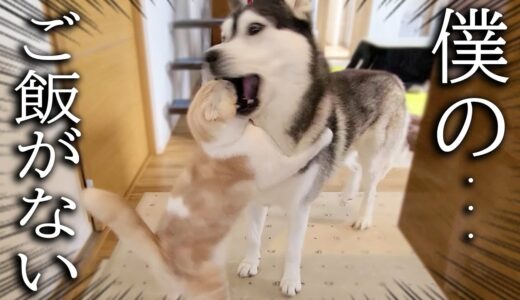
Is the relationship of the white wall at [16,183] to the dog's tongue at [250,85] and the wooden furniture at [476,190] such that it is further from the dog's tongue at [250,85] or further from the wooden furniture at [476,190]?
the wooden furniture at [476,190]

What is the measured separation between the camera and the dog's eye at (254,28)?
1.84 ft

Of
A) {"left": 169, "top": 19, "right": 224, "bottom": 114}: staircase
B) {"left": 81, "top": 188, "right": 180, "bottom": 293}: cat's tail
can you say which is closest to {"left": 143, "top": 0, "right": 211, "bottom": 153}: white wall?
{"left": 169, "top": 19, "right": 224, "bottom": 114}: staircase

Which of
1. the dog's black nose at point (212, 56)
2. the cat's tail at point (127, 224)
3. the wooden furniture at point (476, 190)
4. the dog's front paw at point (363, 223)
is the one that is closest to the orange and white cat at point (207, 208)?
the cat's tail at point (127, 224)

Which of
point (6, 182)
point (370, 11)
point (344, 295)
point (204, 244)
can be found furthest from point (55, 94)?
point (344, 295)

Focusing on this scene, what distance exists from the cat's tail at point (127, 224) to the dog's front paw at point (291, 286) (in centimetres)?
40

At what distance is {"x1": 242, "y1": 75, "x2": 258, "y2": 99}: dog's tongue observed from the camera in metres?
0.54

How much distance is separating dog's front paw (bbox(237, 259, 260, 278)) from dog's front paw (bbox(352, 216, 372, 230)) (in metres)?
0.42

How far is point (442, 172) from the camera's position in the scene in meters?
0.59

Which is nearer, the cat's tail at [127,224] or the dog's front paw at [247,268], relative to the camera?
the cat's tail at [127,224]

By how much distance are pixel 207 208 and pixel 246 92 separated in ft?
0.75

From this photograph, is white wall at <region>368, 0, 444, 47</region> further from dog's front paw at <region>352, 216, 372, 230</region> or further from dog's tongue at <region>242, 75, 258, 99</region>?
dog's front paw at <region>352, 216, 372, 230</region>

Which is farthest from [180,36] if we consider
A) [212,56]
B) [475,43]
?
[475,43]

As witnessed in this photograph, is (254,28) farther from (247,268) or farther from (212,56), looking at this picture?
(247,268)

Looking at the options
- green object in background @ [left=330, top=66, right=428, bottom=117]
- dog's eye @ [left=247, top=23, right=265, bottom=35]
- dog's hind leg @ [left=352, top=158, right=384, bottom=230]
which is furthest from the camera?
dog's hind leg @ [left=352, top=158, right=384, bottom=230]
